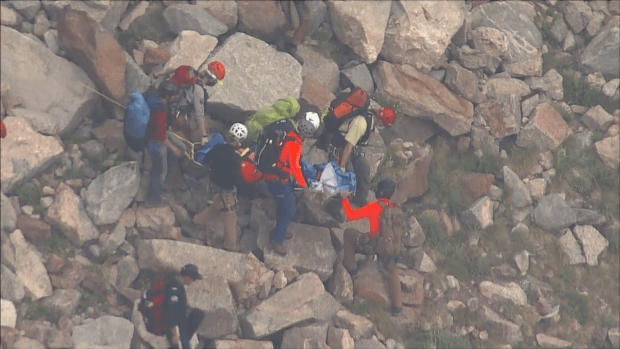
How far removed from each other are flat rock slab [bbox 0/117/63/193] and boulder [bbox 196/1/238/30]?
14.8ft

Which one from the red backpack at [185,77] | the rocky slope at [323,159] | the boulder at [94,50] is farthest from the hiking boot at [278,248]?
the boulder at [94,50]

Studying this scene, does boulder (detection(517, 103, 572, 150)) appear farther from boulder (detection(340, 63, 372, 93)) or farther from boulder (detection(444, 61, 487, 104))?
boulder (detection(340, 63, 372, 93))

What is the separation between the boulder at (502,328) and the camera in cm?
1323

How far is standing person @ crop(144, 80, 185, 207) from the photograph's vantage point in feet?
37.2

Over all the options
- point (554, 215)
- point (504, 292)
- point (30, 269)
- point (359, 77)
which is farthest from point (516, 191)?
point (30, 269)

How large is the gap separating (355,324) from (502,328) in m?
3.20

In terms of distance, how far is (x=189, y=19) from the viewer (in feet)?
46.2

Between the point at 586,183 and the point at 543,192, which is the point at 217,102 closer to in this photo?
the point at 543,192

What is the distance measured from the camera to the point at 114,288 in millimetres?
11773

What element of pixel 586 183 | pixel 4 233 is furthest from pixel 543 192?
pixel 4 233

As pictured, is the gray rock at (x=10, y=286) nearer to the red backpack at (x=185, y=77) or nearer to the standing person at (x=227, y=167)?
the standing person at (x=227, y=167)

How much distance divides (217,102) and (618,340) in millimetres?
9506

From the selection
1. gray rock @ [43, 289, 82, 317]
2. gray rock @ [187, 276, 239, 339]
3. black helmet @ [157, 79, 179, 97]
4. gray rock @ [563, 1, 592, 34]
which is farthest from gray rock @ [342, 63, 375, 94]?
gray rock @ [43, 289, 82, 317]

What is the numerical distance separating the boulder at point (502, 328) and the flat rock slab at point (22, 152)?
8.97 m
